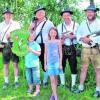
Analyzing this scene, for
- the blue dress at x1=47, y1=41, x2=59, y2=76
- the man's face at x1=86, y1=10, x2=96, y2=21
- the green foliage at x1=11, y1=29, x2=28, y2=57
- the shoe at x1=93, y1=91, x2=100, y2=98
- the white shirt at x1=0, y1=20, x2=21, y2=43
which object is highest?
the man's face at x1=86, y1=10, x2=96, y2=21

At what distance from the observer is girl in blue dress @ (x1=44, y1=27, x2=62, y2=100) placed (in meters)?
8.50

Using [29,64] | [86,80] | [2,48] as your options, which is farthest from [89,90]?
[2,48]

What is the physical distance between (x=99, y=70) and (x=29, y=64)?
162cm

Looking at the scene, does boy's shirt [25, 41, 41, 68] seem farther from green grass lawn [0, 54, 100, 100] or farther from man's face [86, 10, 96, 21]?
man's face [86, 10, 96, 21]

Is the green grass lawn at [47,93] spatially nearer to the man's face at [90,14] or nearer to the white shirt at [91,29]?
the white shirt at [91,29]

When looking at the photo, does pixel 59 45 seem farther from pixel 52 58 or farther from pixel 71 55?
pixel 71 55

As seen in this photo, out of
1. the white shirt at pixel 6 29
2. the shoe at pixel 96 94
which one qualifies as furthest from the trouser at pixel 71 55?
the white shirt at pixel 6 29

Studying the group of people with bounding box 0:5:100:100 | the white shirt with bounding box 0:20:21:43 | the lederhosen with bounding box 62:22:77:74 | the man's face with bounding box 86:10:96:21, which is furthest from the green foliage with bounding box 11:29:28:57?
the man's face with bounding box 86:10:96:21

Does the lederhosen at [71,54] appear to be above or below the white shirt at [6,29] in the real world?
below

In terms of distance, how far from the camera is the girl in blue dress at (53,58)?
27.9ft

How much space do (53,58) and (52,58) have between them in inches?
0.9

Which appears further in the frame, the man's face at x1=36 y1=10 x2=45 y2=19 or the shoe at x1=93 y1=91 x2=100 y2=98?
the man's face at x1=36 y1=10 x2=45 y2=19

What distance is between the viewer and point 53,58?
8516 millimetres

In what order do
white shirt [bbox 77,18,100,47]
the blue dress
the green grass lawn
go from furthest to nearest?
the green grass lawn
white shirt [bbox 77,18,100,47]
the blue dress
